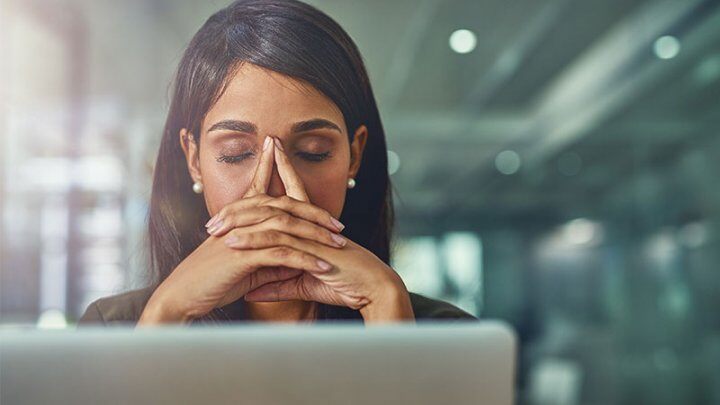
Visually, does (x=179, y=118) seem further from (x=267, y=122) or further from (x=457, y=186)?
(x=457, y=186)

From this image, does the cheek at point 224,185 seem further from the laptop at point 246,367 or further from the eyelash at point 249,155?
the laptop at point 246,367

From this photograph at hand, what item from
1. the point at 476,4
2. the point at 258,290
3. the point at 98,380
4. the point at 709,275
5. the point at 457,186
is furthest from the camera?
the point at 457,186

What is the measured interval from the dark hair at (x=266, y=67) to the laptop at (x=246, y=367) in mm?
600

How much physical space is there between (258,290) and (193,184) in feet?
0.78

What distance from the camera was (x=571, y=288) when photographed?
419 cm

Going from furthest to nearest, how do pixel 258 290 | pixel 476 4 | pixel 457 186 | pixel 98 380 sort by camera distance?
pixel 457 186 → pixel 476 4 → pixel 258 290 → pixel 98 380

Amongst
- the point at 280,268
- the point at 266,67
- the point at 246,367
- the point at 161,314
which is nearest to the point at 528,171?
the point at 266,67

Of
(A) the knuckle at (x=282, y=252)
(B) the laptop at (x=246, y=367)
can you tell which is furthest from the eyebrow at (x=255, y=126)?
(B) the laptop at (x=246, y=367)

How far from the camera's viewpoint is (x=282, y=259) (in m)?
1.16

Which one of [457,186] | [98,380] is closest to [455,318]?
[98,380]

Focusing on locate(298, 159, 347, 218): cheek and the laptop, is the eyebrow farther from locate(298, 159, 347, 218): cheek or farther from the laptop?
the laptop

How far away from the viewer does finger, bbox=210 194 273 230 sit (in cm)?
122

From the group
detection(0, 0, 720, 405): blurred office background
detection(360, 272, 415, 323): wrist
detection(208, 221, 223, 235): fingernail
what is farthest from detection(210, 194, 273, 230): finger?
detection(0, 0, 720, 405): blurred office background

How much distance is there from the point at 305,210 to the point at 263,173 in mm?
98
